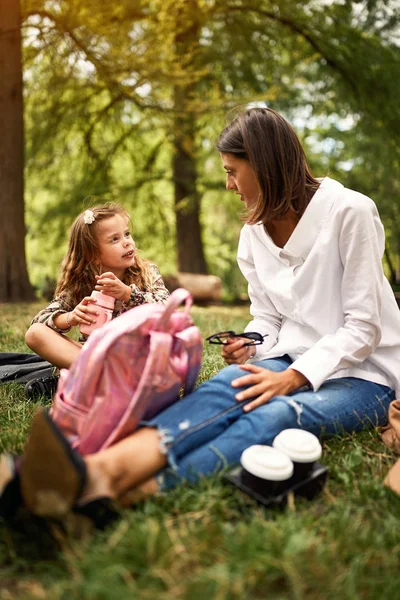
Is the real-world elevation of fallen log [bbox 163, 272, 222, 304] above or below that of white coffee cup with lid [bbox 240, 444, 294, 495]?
below

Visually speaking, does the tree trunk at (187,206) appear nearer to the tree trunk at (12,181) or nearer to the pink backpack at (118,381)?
the tree trunk at (12,181)

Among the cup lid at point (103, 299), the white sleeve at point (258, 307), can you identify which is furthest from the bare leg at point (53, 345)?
the white sleeve at point (258, 307)

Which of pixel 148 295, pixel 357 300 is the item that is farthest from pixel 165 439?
pixel 148 295

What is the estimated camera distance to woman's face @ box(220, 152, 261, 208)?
217 centimetres

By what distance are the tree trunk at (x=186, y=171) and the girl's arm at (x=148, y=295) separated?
5599mm

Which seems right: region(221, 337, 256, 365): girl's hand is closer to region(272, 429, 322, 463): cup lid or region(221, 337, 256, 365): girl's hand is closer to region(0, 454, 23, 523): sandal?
region(272, 429, 322, 463): cup lid

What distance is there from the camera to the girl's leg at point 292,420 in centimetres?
168

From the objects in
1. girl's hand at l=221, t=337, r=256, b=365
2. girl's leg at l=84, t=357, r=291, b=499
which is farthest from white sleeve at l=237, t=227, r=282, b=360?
girl's leg at l=84, t=357, r=291, b=499

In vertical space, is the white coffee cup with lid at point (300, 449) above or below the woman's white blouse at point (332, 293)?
below

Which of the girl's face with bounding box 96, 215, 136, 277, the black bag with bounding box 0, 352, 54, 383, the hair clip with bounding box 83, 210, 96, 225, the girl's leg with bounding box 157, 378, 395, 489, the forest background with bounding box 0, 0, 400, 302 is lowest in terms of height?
the black bag with bounding box 0, 352, 54, 383

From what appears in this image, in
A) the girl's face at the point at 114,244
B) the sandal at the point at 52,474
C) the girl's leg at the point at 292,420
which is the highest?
the girl's face at the point at 114,244

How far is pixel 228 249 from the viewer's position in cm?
1320

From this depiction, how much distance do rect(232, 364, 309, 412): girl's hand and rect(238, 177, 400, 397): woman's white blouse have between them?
0.05 metres

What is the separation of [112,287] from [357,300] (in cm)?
115
